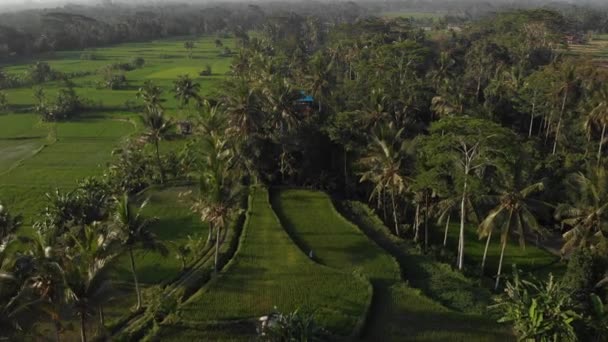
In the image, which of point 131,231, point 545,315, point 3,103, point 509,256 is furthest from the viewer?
point 3,103

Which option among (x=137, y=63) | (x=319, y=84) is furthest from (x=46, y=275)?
(x=137, y=63)

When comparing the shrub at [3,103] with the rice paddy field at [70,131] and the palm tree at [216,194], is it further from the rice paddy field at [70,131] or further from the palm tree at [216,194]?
the palm tree at [216,194]

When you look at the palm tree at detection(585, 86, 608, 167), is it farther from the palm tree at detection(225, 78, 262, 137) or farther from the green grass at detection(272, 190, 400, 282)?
the palm tree at detection(225, 78, 262, 137)

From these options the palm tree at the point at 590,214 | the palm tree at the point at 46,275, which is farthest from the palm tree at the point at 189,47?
the palm tree at the point at 46,275

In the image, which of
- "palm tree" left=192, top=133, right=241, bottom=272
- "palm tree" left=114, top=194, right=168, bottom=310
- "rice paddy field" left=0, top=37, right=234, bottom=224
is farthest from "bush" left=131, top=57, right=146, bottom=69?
"palm tree" left=114, top=194, right=168, bottom=310

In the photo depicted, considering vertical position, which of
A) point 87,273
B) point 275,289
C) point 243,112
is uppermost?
point 243,112

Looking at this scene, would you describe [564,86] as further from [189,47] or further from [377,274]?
[189,47]

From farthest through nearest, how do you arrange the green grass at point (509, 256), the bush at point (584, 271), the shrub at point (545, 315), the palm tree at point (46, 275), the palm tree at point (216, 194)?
the green grass at point (509, 256)
the palm tree at point (216, 194)
the bush at point (584, 271)
the shrub at point (545, 315)
the palm tree at point (46, 275)

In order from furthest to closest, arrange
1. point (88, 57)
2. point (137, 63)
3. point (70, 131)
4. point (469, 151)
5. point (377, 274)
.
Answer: point (88, 57), point (137, 63), point (70, 131), point (469, 151), point (377, 274)
